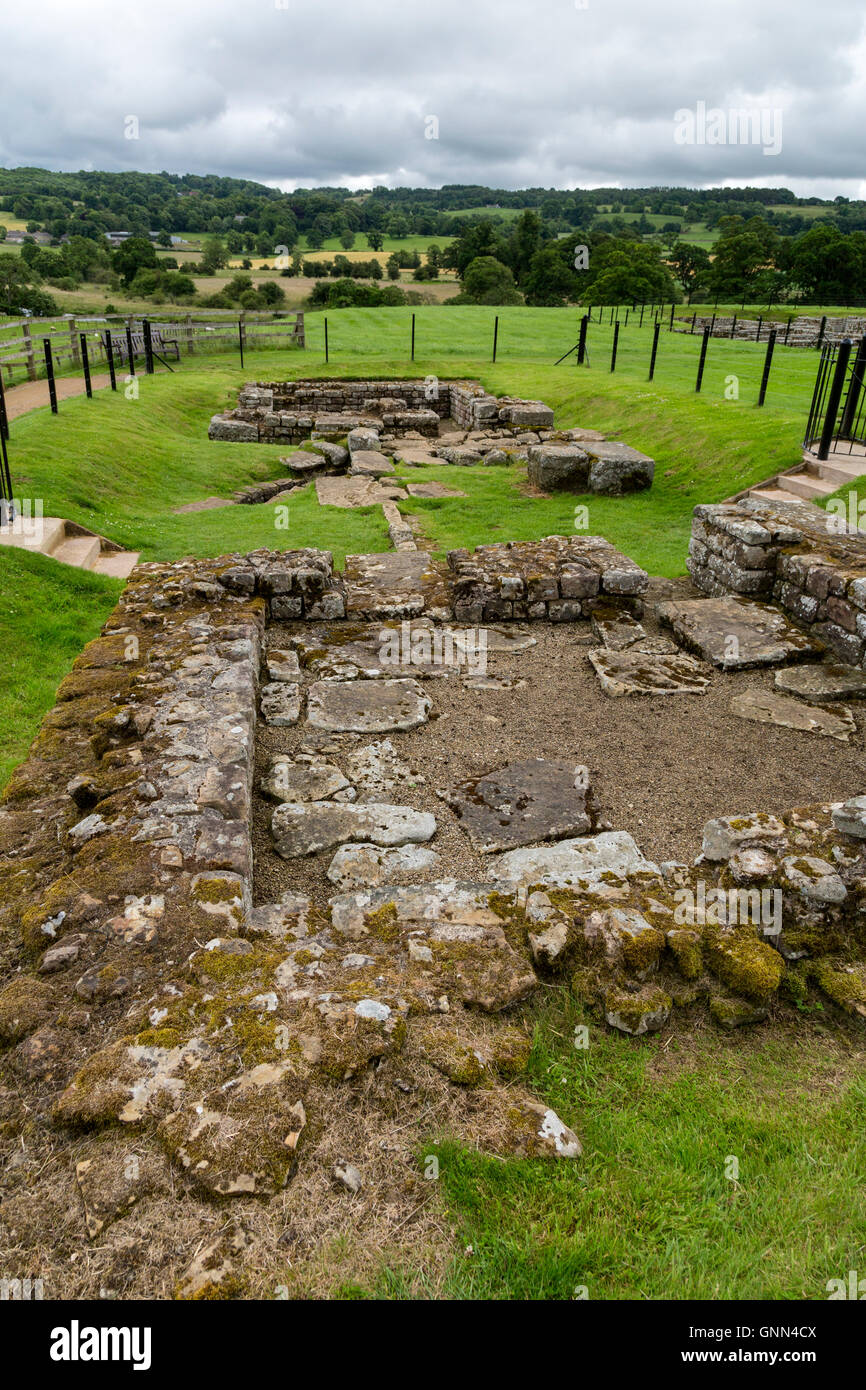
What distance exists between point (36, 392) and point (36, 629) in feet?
49.4

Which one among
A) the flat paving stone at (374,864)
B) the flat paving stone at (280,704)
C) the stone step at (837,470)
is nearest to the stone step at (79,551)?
the flat paving stone at (280,704)

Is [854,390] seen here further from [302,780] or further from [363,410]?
[363,410]

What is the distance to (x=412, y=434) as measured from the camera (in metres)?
21.2

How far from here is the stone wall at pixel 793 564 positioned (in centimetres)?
729

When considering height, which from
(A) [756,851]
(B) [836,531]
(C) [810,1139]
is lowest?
(C) [810,1139]

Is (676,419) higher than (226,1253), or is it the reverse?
(676,419)

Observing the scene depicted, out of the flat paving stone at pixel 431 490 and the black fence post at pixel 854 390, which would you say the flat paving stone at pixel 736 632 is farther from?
the flat paving stone at pixel 431 490

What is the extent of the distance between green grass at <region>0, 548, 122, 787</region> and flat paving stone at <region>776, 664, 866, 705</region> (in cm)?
634

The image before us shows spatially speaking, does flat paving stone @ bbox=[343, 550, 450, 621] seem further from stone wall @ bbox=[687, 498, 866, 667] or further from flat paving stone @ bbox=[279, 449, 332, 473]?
flat paving stone @ bbox=[279, 449, 332, 473]
